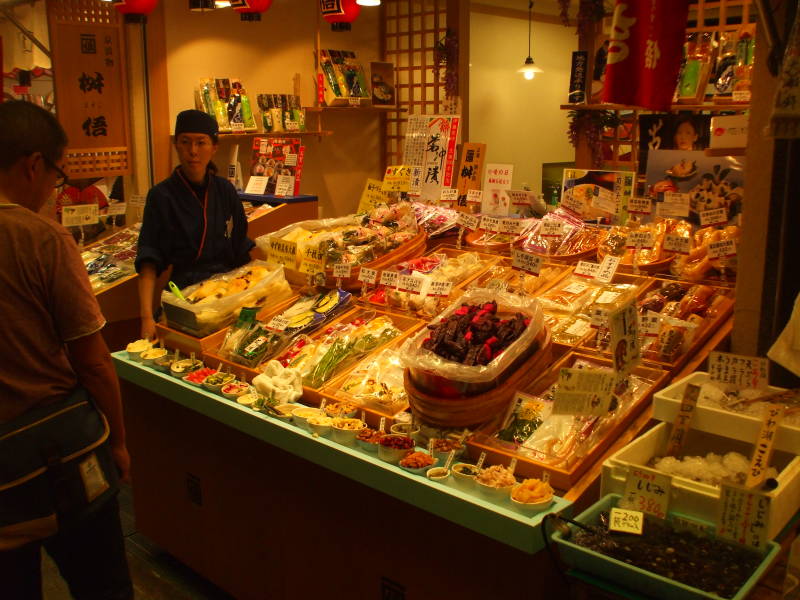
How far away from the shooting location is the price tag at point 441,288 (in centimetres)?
312

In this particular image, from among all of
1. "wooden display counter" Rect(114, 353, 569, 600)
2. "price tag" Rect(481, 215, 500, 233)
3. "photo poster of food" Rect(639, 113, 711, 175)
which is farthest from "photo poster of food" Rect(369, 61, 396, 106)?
"wooden display counter" Rect(114, 353, 569, 600)

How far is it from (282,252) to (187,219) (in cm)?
49

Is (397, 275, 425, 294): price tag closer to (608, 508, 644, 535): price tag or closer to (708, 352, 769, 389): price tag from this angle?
(708, 352, 769, 389): price tag

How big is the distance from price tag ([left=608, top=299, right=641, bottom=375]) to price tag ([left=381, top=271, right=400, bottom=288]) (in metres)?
1.29

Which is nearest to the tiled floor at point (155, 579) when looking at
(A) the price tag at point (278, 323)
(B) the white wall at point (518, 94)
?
(A) the price tag at point (278, 323)

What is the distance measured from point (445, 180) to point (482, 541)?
3.01 metres

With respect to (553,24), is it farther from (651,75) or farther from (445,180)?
(651,75)

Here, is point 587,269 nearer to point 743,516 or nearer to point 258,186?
point 743,516

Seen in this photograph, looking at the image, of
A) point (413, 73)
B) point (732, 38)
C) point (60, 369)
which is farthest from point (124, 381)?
point (413, 73)

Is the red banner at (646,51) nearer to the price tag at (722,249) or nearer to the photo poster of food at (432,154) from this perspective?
the price tag at (722,249)

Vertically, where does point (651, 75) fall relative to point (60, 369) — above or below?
above

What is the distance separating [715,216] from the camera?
3252 mm

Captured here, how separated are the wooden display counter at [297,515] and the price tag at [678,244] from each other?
1641mm

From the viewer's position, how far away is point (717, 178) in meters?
3.36
